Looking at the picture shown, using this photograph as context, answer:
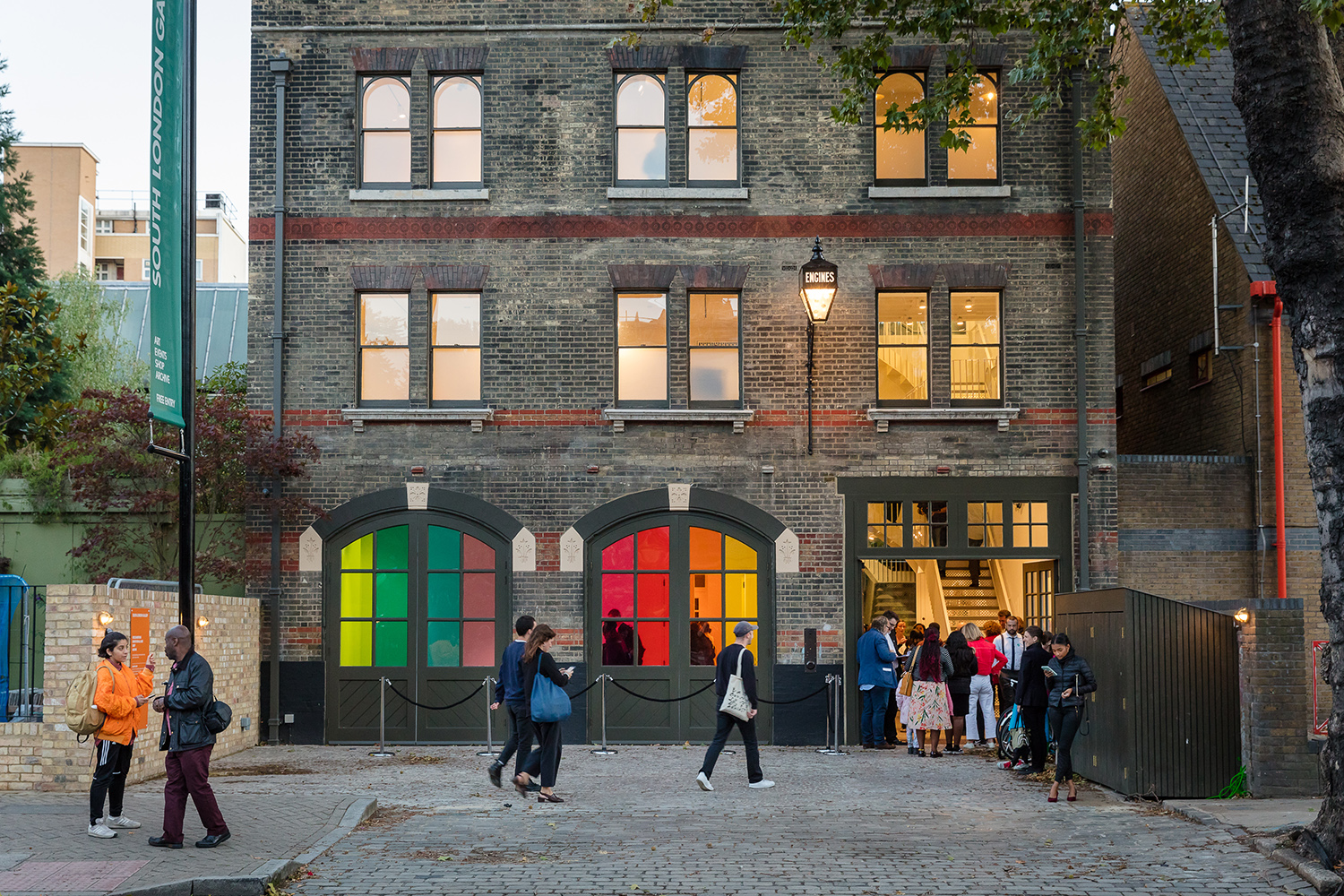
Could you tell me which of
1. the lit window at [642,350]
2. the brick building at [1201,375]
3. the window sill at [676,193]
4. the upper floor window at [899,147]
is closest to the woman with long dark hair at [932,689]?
the brick building at [1201,375]

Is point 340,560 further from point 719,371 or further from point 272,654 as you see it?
point 719,371

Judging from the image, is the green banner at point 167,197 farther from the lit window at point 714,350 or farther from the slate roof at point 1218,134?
the slate roof at point 1218,134

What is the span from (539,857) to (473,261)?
10.1 metres

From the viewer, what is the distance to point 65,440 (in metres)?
17.2

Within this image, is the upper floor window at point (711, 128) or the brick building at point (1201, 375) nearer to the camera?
the brick building at point (1201, 375)

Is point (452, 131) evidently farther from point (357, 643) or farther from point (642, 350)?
point (357, 643)

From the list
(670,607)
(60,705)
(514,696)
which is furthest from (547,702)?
(670,607)

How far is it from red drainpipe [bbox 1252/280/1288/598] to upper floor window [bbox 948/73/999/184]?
13.4ft

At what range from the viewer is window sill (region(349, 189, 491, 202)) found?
17406 mm

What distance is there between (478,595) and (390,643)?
4.57 ft

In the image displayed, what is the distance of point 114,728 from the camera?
985 centimetres

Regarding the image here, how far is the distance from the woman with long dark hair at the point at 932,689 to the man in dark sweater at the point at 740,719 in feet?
11.6

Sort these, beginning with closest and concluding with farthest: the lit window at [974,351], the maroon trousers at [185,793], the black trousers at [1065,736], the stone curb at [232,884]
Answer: the stone curb at [232,884] < the maroon trousers at [185,793] < the black trousers at [1065,736] < the lit window at [974,351]

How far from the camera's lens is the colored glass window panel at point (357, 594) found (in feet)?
56.8
